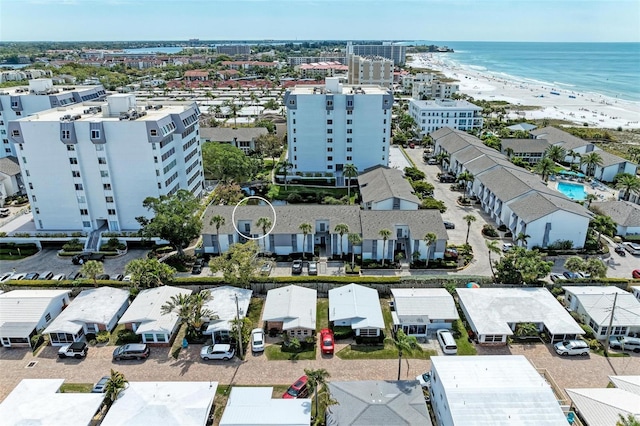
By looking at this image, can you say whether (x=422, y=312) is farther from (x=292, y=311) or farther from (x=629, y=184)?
(x=629, y=184)

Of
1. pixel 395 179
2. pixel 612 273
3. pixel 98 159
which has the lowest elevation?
pixel 612 273

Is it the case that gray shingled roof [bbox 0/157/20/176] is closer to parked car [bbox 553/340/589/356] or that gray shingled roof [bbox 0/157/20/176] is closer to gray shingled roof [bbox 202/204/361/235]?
gray shingled roof [bbox 202/204/361/235]

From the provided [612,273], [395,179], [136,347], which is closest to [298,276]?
[136,347]

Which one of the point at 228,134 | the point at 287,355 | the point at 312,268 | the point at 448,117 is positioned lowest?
the point at 287,355

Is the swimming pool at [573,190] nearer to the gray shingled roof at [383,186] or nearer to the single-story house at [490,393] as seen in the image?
the gray shingled roof at [383,186]

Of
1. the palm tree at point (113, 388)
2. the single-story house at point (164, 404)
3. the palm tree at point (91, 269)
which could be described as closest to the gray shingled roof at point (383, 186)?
the palm tree at point (91, 269)

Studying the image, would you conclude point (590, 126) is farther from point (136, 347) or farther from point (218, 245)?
point (136, 347)

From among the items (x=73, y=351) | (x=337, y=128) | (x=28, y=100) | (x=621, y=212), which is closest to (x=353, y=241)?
(x=73, y=351)
